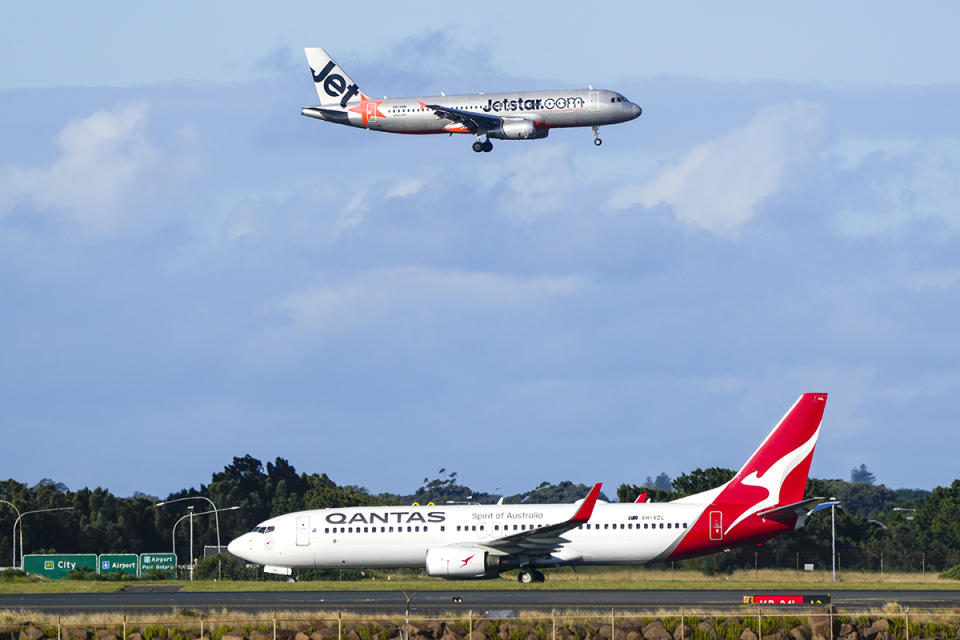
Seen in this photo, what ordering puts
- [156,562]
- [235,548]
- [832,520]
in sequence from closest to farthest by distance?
[235,548] < [832,520] < [156,562]

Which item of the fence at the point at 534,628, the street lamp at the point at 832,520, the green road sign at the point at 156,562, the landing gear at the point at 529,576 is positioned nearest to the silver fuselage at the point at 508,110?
the street lamp at the point at 832,520

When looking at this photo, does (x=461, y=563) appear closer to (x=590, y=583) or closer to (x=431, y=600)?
(x=431, y=600)

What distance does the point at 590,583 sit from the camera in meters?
50.0

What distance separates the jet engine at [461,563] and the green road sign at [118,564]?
3111 centimetres

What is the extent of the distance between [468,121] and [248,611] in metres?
30.6

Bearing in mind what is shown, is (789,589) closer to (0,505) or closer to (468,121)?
(468,121)

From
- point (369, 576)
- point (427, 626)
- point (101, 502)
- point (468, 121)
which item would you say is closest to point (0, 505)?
point (101, 502)

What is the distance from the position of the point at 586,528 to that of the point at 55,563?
126 ft

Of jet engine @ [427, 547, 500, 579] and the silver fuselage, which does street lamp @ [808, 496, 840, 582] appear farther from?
the silver fuselage

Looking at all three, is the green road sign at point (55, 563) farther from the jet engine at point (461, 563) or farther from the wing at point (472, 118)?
the jet engine at point (461, 563)

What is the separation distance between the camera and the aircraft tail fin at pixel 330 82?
234 feet

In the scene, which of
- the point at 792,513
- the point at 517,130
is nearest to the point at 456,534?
the point at 792,513

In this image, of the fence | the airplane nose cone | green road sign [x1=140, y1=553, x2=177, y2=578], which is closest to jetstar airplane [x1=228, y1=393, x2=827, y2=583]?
the airplane nose cone

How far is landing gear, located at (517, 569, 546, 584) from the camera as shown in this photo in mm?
47594
